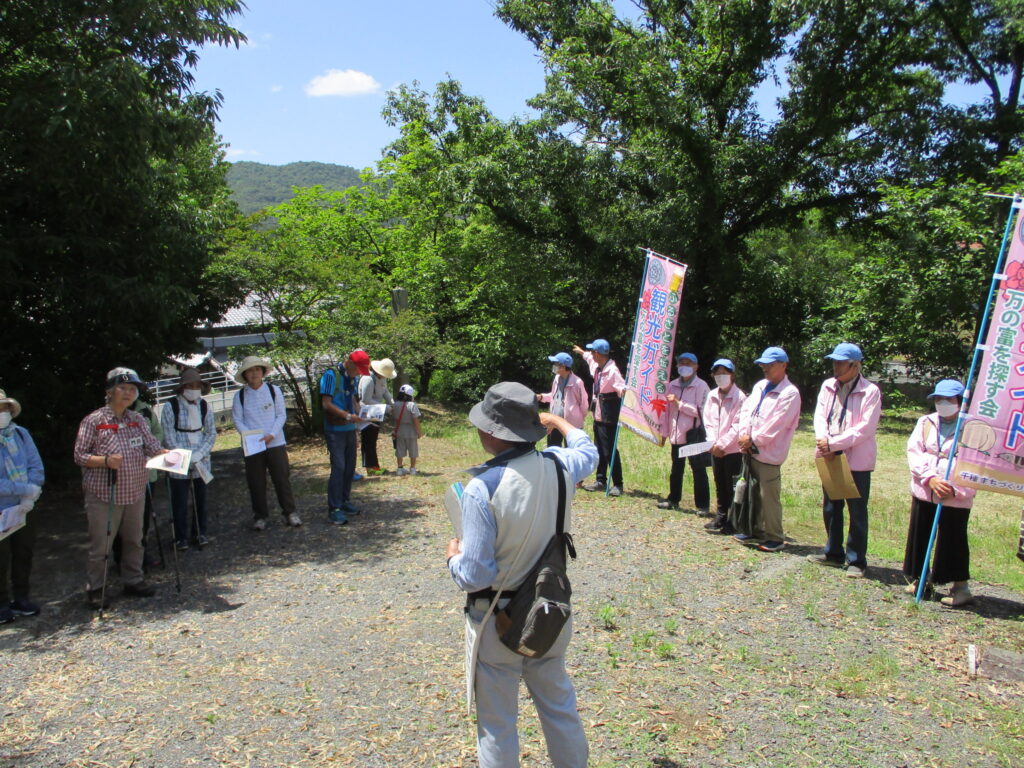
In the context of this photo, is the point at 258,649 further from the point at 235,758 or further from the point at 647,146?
the point at 647,146

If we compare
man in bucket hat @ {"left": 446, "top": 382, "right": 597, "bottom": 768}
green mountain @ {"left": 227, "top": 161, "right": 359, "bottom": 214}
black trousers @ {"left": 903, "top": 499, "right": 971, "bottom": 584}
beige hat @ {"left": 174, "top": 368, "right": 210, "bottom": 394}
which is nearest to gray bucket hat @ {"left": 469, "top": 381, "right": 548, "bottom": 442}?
man in bucket hat @ {"left": 446, "top": 382, "right": 597, "bottom": 768}

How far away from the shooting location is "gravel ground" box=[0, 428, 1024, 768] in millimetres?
3756

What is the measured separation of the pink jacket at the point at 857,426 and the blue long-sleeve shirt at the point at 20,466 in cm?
599

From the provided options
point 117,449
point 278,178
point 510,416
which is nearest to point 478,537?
point 510,416

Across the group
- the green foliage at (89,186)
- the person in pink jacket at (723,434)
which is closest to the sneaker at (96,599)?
the green foliage at (89,186)

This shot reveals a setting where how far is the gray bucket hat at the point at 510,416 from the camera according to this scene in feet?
9.81

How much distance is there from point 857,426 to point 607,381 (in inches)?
141

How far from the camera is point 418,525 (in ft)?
25.8

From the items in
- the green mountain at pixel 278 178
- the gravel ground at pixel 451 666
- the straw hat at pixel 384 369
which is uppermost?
the green mountain at pixel 278 178

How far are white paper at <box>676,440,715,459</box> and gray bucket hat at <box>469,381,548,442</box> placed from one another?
4.96m

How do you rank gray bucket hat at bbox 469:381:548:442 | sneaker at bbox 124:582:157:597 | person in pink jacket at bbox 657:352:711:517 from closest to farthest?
gray bucket hat at bbox 469:381:548:442, sneaker at bbox 124:582:157:597, person in pink jacket at bbox 657:352:711:517

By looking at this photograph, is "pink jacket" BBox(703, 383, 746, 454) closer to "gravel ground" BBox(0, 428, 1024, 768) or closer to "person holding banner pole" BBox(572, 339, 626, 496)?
"gravel ground" BBox(0, 428, 1024, 768)

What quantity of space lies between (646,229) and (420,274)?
6200 millimetres

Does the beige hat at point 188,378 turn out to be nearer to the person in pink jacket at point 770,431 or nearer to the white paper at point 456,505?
the white paper at point 456,505
